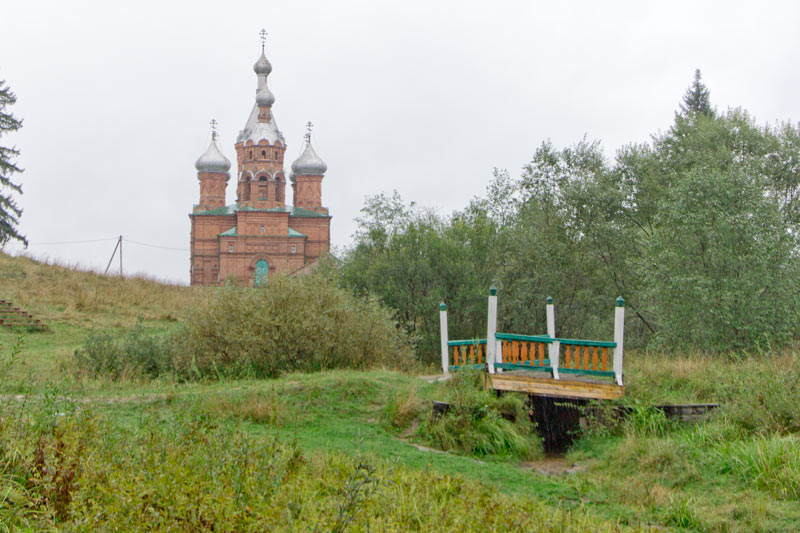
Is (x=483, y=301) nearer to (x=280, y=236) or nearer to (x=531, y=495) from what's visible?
(x=531, y=495)

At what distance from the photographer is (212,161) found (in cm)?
6431

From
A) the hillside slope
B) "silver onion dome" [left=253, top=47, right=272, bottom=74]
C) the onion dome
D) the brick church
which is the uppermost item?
"silver onion dome" [left=253, top=47, right=272, bottom=74]

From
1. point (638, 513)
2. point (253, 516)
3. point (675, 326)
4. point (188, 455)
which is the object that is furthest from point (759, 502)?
point (675, 326)

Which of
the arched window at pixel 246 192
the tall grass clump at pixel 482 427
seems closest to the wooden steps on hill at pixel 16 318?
the tall grass clump at pixel 482 427

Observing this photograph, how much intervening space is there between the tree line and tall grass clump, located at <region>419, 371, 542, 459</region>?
8.30 meters

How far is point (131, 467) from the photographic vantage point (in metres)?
6.09

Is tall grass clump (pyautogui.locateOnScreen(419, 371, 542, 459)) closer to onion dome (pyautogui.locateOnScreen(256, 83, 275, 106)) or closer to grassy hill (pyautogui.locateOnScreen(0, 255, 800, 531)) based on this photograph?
grassy hill (pyautogui.locateOnScreen(0, 255, 800, 531))

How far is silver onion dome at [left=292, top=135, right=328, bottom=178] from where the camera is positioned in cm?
6562

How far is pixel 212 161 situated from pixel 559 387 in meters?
56.4

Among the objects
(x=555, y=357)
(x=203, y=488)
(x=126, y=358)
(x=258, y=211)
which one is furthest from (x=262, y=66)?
(x=203, y=488)

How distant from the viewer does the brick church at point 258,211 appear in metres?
61.2

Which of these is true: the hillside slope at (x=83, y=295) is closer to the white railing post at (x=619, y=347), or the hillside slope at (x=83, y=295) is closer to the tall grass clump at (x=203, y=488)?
the white railing post at (x=619, y=347)

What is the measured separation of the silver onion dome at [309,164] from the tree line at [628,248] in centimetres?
3508

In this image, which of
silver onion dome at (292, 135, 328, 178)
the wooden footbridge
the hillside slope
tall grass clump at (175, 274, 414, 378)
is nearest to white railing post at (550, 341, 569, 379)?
the wooden footbridge
